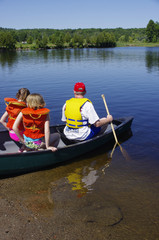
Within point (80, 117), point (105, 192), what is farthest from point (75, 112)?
point (105, 192)

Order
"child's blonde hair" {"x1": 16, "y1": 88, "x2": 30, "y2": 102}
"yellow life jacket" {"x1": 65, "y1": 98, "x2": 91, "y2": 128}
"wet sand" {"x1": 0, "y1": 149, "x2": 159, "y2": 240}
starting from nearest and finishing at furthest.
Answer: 1. "wet sand" {"x1": 0, "y1": 149, "x2": 159, "y2": 240}
2. "child's blonde hair" {"x1": 16, "y1": 88, "x2": 30, "y2": 102}
3. "yellow life jacket" {"x1": 65, "y1": 98, "x2": 91, "y2": 128}

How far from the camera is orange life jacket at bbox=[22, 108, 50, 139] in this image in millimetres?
4965

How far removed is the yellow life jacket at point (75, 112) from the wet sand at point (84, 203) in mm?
1026

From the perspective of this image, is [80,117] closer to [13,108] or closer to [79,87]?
[79,87]

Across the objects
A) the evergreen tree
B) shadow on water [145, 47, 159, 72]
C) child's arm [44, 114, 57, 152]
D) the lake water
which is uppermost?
the evergreen tree

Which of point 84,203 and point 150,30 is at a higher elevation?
point 150,30

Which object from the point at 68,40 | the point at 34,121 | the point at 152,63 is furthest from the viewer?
the point at 68,40

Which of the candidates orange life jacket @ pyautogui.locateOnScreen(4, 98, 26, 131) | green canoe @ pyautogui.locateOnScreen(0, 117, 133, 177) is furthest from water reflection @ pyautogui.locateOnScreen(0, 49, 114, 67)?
orange life jacket @ pyautogui.locateOnScreen(4, 98, 26, 131)

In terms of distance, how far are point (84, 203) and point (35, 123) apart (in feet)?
6.16

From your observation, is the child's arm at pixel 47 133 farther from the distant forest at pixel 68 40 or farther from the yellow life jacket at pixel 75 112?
the distant forest at pixel 68 40

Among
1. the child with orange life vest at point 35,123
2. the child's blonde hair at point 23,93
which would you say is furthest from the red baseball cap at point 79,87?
the child's blonde hair at point 23,93

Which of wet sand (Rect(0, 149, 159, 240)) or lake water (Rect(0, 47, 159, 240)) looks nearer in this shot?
wet sand (Rect(0, 149, 159, 240))

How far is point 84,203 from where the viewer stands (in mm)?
4469

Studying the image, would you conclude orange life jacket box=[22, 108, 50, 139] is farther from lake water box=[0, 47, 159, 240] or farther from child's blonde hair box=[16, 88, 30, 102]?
A: lake water box=[0, 47, 159, 240]
